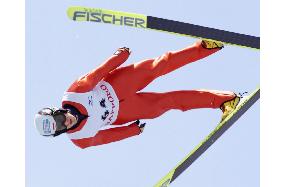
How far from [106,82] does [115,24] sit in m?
0.57

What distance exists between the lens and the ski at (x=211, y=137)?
5.11 metres

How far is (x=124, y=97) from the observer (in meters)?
4.87

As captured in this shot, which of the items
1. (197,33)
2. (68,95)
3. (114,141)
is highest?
(197,33)

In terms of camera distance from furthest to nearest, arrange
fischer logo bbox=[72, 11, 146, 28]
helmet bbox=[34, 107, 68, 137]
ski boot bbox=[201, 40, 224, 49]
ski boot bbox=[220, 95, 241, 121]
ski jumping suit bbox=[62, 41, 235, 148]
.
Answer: ski boot bbox=[220, 95, 241, 121]
ski boot bbox=[201, 40, 224, 49]
ski jumping suit bbox=[62, 41, 235, 148]
helmet bbox=[34, 107, 68, 137]
fischer logo bbox=[72, 11, 146, 28]

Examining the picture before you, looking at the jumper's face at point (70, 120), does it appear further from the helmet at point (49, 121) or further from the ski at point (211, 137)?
the ski at point (211, 137)

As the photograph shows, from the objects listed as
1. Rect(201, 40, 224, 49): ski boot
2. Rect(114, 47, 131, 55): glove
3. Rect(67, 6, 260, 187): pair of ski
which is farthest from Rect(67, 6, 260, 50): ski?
Rect(114, 47, 131, 55): glove

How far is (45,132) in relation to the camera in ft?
14.9

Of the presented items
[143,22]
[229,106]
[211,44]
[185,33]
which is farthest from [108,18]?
[229,106]

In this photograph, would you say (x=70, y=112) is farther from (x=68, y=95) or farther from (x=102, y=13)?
(x=102, y=13)

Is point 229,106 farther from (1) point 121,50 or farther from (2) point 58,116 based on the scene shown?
(2) point 58,116

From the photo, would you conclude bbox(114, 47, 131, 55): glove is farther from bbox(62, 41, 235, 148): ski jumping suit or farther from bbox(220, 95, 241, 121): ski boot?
bbox(220, 95, 241, 121): ski boot

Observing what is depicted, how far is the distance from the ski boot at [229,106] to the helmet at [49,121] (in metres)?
1.27

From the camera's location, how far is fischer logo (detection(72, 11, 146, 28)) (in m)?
4.34

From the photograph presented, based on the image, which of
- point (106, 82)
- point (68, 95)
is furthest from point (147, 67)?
point (68, 95)
